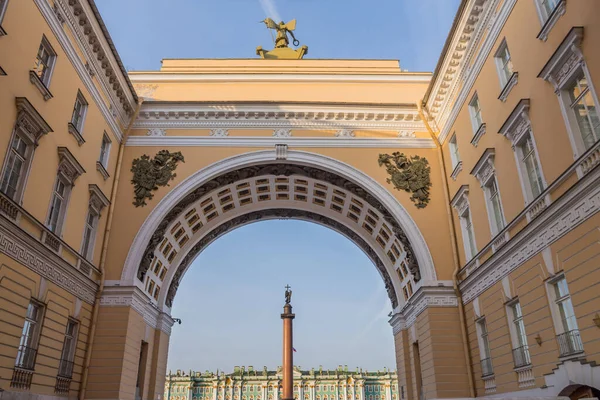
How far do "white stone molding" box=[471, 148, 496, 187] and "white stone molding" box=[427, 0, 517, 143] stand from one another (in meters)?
3.48

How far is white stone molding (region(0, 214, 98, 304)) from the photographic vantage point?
543 inches

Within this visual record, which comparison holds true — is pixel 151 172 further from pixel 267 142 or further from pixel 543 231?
pixel 543 231

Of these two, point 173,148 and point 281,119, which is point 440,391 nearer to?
point 281,119

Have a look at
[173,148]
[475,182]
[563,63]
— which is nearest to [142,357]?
[173,148]

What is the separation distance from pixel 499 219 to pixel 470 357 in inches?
232

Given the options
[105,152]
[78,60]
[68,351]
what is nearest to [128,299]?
[68,351]

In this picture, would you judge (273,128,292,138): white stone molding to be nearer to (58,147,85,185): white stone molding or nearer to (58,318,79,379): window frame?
(58,147,85,185): white stone molding

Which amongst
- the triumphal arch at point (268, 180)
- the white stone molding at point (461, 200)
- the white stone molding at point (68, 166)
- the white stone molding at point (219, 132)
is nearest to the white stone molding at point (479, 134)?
the white stone molding at point (461, 200)

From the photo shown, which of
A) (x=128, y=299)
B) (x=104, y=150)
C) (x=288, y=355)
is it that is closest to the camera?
(x=128, y=299)

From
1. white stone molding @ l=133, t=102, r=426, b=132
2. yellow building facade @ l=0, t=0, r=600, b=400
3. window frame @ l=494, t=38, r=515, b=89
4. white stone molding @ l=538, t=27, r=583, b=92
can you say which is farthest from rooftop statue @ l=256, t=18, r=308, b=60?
white stone molding @ l=538, t=27, r=583, b=92

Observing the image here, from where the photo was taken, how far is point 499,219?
1745 cm

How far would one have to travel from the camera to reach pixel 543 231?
1385 cm

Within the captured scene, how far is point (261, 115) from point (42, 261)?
1211 cm

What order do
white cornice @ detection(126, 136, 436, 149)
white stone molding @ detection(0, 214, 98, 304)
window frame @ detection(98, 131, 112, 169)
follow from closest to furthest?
white stone molding @ detection(0, 214, 98, 304) → window frame @ detection(98, 131, 112, 169) → white cornice @ detection(126, 136, 436, 149)
